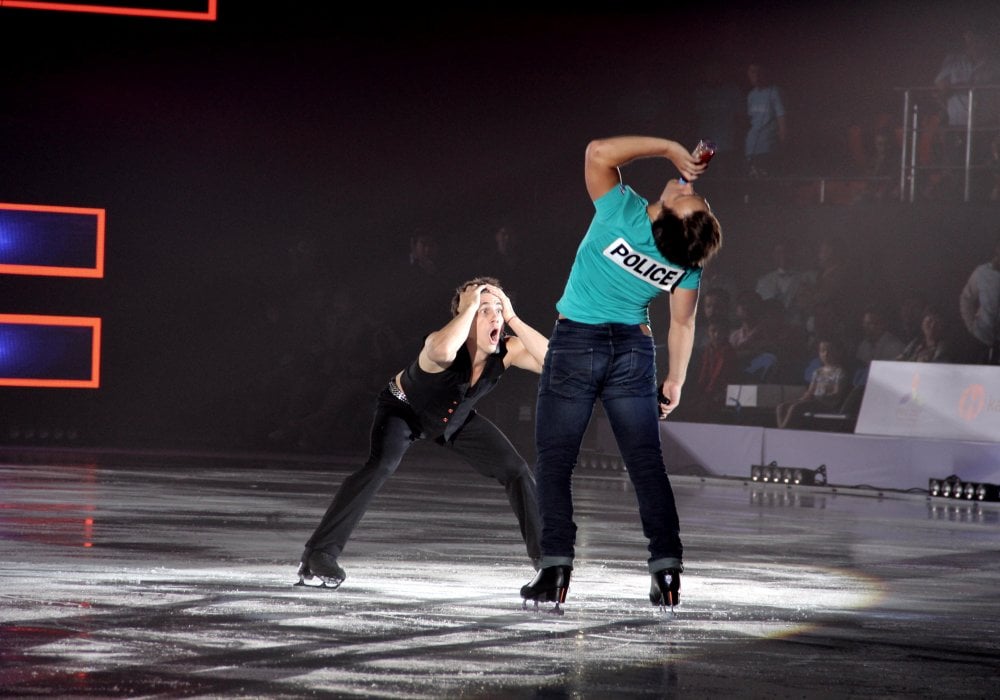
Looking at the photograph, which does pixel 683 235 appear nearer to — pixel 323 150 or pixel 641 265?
pixel 641 265

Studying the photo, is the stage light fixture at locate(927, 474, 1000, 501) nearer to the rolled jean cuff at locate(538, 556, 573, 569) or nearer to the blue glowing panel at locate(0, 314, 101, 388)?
the rolled jean cuff at locate(538, 556, 573, 569)

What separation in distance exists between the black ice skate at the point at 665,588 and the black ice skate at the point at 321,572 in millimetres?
1461

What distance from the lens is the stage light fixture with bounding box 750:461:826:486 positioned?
17.5 meters

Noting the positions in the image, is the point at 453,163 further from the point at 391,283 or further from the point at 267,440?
the point at 267,440

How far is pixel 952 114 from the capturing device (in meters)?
20.0

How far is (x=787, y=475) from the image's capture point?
17766 millimetres

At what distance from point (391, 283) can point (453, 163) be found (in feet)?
7.75

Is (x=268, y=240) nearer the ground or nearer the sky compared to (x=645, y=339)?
nearer the sky

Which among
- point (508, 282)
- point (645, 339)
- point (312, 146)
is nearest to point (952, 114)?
point (508, 282)

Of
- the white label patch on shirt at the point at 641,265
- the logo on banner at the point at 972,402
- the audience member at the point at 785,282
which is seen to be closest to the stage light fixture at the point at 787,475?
the logo on banner at the point at 972,402

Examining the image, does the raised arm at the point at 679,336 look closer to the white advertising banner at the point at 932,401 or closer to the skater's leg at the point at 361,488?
the skater's leg at the point at 361,488

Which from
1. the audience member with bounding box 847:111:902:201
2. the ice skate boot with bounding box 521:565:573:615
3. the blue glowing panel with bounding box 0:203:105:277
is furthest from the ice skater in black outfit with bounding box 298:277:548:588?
the blue glowing panel with bounding box 0:203:105:277

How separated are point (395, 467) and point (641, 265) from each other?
162 cm

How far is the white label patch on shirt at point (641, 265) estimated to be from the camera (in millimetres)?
6082
